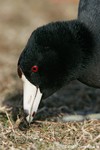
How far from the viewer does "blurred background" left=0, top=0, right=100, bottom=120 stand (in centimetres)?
734

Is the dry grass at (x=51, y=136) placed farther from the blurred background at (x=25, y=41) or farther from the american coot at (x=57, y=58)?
the blurred background at (x=25, y=41)

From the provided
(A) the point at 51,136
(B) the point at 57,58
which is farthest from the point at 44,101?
(B) the point at 57,58

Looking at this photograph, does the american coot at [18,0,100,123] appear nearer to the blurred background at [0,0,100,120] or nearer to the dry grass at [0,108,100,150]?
the dry grass at [0,108,100,150]

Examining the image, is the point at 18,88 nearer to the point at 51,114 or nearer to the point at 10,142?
the point at 51,114

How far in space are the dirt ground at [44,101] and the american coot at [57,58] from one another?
0.94 ft

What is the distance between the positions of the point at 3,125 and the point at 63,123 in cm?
57

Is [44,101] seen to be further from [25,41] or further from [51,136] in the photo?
[25,41]

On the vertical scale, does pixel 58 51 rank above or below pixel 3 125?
above

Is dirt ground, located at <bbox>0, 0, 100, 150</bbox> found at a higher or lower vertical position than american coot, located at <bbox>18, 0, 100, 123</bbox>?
lower

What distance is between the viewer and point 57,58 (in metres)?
5.58

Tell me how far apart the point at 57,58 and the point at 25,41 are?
161 inches

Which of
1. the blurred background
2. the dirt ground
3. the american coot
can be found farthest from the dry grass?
the blurred background

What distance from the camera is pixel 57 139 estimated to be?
Answer: 5.60 metres

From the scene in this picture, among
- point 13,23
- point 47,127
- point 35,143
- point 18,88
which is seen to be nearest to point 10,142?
A: point 35,143
